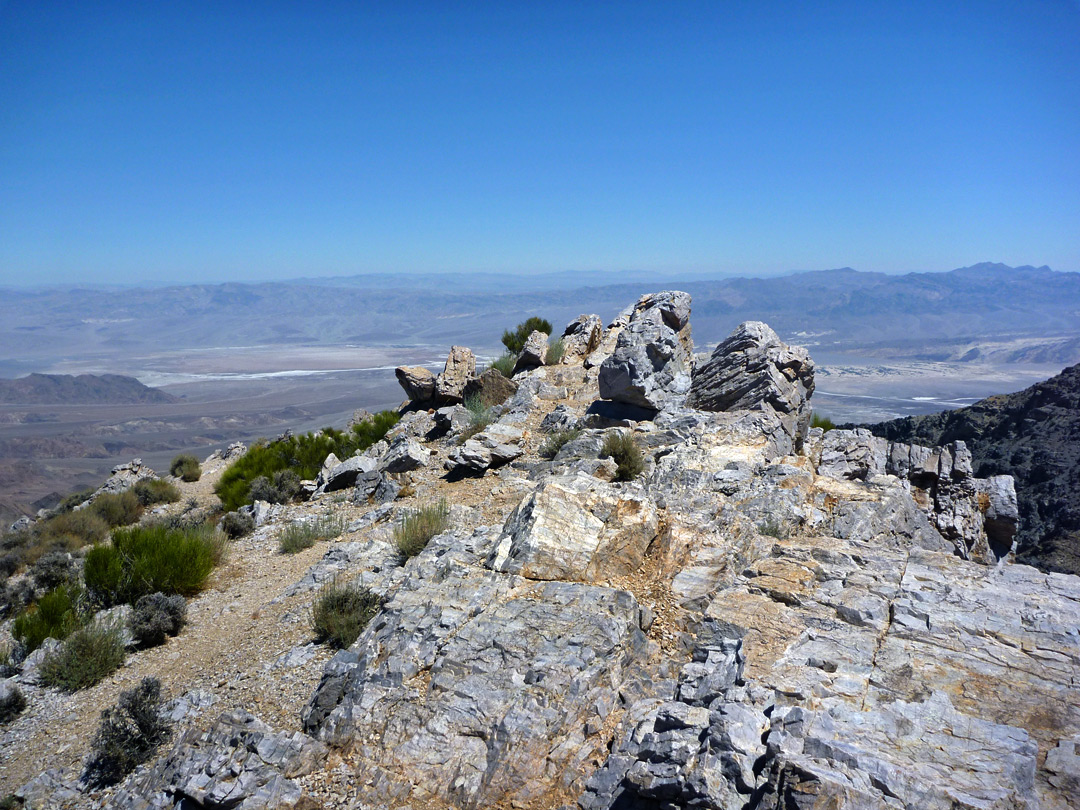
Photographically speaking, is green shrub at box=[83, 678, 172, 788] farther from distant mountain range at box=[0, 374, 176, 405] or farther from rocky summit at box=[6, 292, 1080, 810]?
distant mountain range at box=[0, 374, 176, 405]

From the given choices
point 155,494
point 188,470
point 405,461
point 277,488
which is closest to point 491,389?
point 405,461

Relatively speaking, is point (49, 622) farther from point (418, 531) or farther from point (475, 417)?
point (475, 417)

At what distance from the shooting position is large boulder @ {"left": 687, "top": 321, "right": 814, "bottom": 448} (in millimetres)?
11906

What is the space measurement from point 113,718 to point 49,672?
A: 1.49 metres

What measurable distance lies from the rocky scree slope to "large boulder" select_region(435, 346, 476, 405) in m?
24.2

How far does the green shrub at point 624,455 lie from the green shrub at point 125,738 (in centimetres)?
635

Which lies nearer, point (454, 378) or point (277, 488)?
point (277, 488)

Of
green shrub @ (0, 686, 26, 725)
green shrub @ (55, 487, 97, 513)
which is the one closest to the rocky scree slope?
green shrub @ (0, 686, 26, 725)

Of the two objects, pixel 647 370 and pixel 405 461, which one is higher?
pixel 647 370

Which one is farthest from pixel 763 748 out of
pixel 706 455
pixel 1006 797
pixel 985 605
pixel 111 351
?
pixel 111 351

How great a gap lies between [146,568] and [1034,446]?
44383mm

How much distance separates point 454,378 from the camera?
17.0 m

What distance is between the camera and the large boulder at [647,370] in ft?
39.6

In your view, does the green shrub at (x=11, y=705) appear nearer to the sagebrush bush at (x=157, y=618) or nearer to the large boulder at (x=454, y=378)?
the sagebrush bush at (x=157, y=618)
